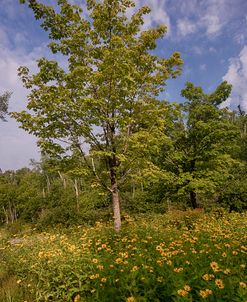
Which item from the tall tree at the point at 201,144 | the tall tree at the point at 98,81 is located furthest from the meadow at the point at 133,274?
the tall tree at the point at 201,144

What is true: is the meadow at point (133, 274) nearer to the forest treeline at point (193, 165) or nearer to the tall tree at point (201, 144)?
the forest treeline at point (193, 165)

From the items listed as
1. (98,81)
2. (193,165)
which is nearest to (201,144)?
(193,165)

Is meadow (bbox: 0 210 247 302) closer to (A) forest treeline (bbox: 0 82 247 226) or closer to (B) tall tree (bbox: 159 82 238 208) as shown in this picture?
(A) forest treeline (bbox: 0 82 247 226)

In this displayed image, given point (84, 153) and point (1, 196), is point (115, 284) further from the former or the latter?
point (1, 196)

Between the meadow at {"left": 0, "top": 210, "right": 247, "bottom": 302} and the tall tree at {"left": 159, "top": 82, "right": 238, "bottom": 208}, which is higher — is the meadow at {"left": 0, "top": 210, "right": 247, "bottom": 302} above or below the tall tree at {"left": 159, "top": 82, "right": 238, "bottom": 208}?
below

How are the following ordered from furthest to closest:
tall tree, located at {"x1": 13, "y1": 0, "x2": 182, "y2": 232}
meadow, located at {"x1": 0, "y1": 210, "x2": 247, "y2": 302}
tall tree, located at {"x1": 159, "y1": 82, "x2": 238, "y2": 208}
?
tall tree, located at {"x1": 159, "y1": 82, "x2": 238, "y2": 208}
tall tree, located at {"x1": 13, "y1": 0, "x2": 182, "y2": 232}
meadow, located at {"x1": 0, "y1": 210, "x2": 247, "y2": 302}

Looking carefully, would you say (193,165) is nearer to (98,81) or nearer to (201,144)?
(201,144)

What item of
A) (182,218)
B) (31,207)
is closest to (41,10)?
(182,218)

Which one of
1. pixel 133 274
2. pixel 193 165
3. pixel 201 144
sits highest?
pixel 201 144

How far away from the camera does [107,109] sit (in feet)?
24.5

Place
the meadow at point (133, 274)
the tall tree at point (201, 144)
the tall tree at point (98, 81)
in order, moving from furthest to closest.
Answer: the tall tree at point (201, 144) → the tall tree at point (98, 81) → the meadow at point (133, 274)

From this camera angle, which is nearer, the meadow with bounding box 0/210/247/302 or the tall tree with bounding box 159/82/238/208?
the meadow with bounding box 0/210/247/302

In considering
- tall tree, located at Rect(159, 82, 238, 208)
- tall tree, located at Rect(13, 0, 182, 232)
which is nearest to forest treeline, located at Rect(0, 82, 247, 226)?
tall tree, located at Rect(159, 82, 238, 208)

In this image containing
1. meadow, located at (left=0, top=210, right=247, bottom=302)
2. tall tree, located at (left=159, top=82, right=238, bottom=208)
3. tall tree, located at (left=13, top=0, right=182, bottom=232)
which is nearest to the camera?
meadow, located at (left=0, top=210, right=247, bottom=302)
